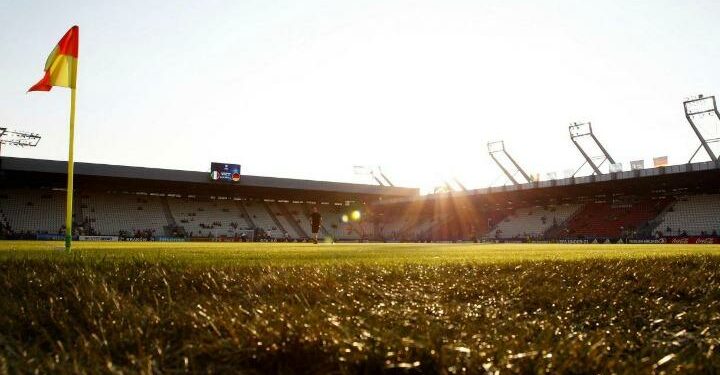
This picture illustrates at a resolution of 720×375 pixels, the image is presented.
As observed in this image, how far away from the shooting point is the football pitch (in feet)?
7.60

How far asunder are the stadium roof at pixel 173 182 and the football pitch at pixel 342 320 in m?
44.3

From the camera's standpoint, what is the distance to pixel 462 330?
2.92m

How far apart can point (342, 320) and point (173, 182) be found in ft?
167

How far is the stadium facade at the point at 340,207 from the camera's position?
4519 cm

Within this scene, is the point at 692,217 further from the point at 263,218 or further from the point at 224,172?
the point at 263,218

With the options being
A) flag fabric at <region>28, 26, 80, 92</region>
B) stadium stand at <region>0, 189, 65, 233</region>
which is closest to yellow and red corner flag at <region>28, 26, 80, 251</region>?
flag fabric at <region>28, 26, 80, 92</region>

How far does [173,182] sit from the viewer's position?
50406 mm

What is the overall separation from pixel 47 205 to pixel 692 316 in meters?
56.0

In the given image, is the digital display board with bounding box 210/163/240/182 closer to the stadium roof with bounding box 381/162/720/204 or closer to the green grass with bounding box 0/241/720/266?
the stadium roof with bounding box 381/162/720/204

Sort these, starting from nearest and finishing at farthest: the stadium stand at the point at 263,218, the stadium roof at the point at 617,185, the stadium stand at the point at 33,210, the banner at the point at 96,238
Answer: the stadium roof at the point at 617,185 → the banner at the point at 96,238 → the stadium stand at the point at 33,210 → the stadium stand at the point at 263,218

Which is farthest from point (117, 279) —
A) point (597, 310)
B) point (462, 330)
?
point (597, 310)

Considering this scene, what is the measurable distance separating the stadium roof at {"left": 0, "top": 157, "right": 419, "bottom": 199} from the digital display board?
0.67 meters

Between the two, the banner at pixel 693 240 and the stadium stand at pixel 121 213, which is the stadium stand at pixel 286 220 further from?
the banner at pixel 693 240

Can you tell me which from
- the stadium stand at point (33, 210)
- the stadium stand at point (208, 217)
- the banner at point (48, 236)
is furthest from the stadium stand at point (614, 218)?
the stadium stand at point (33, 210)
